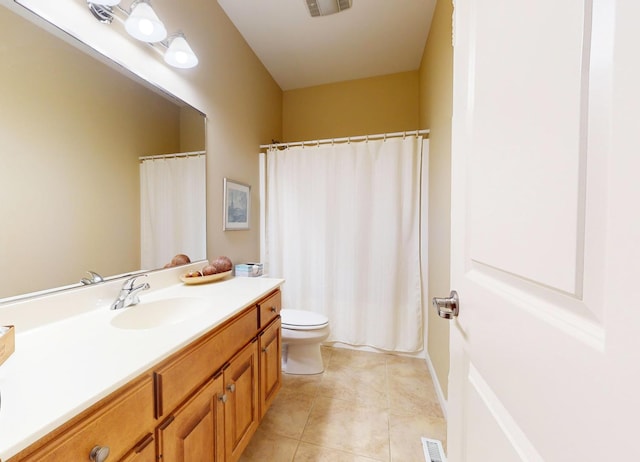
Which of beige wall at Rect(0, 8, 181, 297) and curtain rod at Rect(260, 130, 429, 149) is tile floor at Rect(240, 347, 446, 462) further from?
curtain rod at Rect(260, 130, 429, 149)

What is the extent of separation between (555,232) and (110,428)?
3.02 ft

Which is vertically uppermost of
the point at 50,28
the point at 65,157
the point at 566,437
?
the point at 50,28

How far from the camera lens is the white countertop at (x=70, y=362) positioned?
1.49 feet

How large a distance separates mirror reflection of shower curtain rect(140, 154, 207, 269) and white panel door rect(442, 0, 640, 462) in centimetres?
141

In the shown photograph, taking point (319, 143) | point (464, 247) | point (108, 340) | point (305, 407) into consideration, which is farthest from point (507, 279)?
point (319, 143)

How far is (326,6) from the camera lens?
174 centimetres

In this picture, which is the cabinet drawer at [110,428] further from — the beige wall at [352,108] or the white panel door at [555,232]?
the beige wall at [352,108]

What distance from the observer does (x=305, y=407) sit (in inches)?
60.3

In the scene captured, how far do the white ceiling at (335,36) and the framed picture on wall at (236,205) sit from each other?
49.1 inches

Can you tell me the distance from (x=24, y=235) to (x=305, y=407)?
1.57m

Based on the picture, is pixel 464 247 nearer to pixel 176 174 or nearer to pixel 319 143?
pixel 176 174

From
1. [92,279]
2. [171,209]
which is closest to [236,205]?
[171,209]

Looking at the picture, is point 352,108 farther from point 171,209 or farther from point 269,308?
point 269,308

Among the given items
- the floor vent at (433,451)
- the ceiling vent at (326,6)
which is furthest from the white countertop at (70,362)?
the ceiling vent at (326,6)
